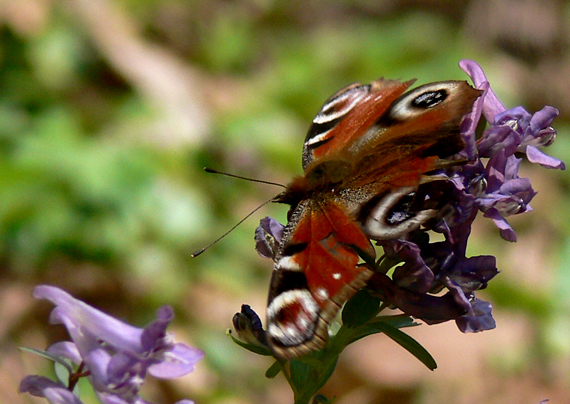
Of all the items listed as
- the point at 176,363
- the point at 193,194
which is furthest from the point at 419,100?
the point at 193,194

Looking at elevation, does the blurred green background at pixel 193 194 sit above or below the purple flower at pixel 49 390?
below

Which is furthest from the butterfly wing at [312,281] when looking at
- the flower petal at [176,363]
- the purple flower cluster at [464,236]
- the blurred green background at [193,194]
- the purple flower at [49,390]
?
the blurred green background at [193,194]

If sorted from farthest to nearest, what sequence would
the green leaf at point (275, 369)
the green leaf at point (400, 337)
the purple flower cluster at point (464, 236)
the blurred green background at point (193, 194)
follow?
the blurred green background at point (193, 194) → the green leaf at point (275, 369) → the green leaf at point (400, 337) → the purple flower cluster at point (464, 236)

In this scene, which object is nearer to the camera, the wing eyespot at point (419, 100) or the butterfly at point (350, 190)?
the butterfly at point (350, 190)

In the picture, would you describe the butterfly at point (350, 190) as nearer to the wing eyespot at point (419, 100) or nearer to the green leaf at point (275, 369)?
the wing eyespot at point (419, 100)

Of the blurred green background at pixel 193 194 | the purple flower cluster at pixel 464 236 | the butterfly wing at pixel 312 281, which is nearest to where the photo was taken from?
the butterfly wing at pixel 312 281

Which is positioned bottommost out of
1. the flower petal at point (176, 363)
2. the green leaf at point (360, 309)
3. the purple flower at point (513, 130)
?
the green leaf at point (360, 309)
